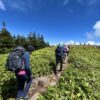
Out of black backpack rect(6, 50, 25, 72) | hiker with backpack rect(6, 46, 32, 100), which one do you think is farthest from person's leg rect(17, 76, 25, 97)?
black backpack rect(6, 50, 25, 72)

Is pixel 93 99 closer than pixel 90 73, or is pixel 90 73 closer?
pixel 93 99

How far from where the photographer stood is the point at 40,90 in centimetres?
1075

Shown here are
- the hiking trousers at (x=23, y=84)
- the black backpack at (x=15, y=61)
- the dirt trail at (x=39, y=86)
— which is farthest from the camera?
the dirt trail at (x=39, y=86)

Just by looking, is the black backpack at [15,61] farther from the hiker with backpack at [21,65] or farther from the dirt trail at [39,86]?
the dirt trail at [39,86]

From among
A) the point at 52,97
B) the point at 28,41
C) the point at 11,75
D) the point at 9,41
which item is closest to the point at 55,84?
the point at 52,97

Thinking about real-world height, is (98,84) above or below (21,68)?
below

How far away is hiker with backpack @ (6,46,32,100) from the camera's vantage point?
28.3 ft

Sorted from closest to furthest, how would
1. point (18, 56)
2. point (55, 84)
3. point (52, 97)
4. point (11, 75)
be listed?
point (18, 56) → point (52, 97) → point (55, 84) → point (11, 75)

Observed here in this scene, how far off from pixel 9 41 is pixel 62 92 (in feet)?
140

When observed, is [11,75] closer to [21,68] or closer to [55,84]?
[55,84]

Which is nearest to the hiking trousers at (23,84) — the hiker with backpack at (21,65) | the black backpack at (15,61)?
the hiker with backpack at (21,65)

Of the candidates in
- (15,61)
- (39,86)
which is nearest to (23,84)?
(15,61)

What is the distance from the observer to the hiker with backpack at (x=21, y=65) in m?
8.64

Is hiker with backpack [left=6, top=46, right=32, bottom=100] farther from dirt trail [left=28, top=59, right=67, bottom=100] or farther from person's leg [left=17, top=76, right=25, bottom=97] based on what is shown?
dirt trail [left=28, top=59, right=67, bottom=100]
